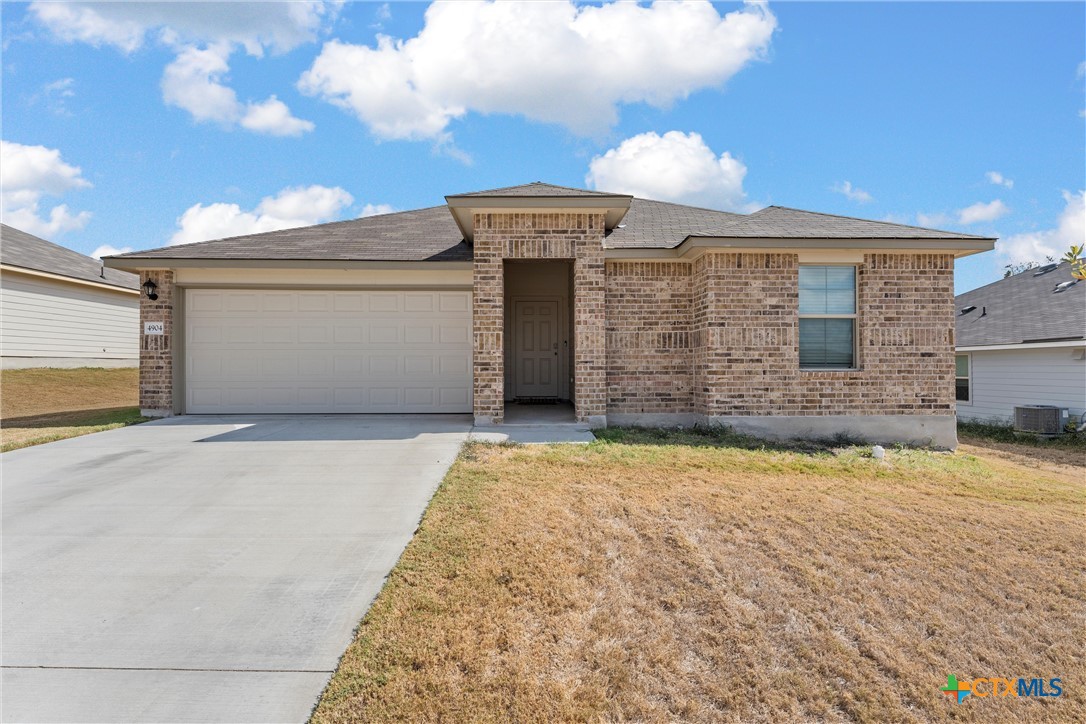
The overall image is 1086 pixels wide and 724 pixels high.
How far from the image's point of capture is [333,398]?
970 cm

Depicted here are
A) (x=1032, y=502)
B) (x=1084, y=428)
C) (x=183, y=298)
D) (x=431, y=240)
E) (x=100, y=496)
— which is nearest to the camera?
(x=100, y=496)

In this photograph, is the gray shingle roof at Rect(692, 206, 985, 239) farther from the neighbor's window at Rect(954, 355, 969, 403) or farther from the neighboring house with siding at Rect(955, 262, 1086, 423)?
the neighbor's window at Rect(954, 355, 969, 403)

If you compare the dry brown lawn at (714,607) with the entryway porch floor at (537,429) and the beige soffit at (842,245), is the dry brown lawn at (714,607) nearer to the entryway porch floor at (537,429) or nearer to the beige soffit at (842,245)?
the entryway porch floor at (537,429)

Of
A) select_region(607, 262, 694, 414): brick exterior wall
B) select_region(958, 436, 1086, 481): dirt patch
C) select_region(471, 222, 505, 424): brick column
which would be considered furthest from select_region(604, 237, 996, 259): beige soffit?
select_region(958, 436, 1086, 481): dirt patch

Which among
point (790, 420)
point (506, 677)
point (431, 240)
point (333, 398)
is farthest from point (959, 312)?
point (506, 677)

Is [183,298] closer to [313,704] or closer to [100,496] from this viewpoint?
[100,496]

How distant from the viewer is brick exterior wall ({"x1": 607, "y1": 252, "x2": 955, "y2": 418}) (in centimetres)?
813

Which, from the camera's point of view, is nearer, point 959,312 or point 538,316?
point 538,316

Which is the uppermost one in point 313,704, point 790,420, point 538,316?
point 538,316

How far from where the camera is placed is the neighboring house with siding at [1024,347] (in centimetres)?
1179

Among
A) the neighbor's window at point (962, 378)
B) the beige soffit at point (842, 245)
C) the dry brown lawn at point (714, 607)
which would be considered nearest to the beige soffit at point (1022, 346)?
the neighbor's window at point (962, 378)

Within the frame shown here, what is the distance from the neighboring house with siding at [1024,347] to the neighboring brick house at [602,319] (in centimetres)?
617

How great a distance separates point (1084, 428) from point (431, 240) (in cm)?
1433

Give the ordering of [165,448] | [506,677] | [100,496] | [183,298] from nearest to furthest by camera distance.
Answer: [506,677] < [100,496] < [165,448] < [183,298]
